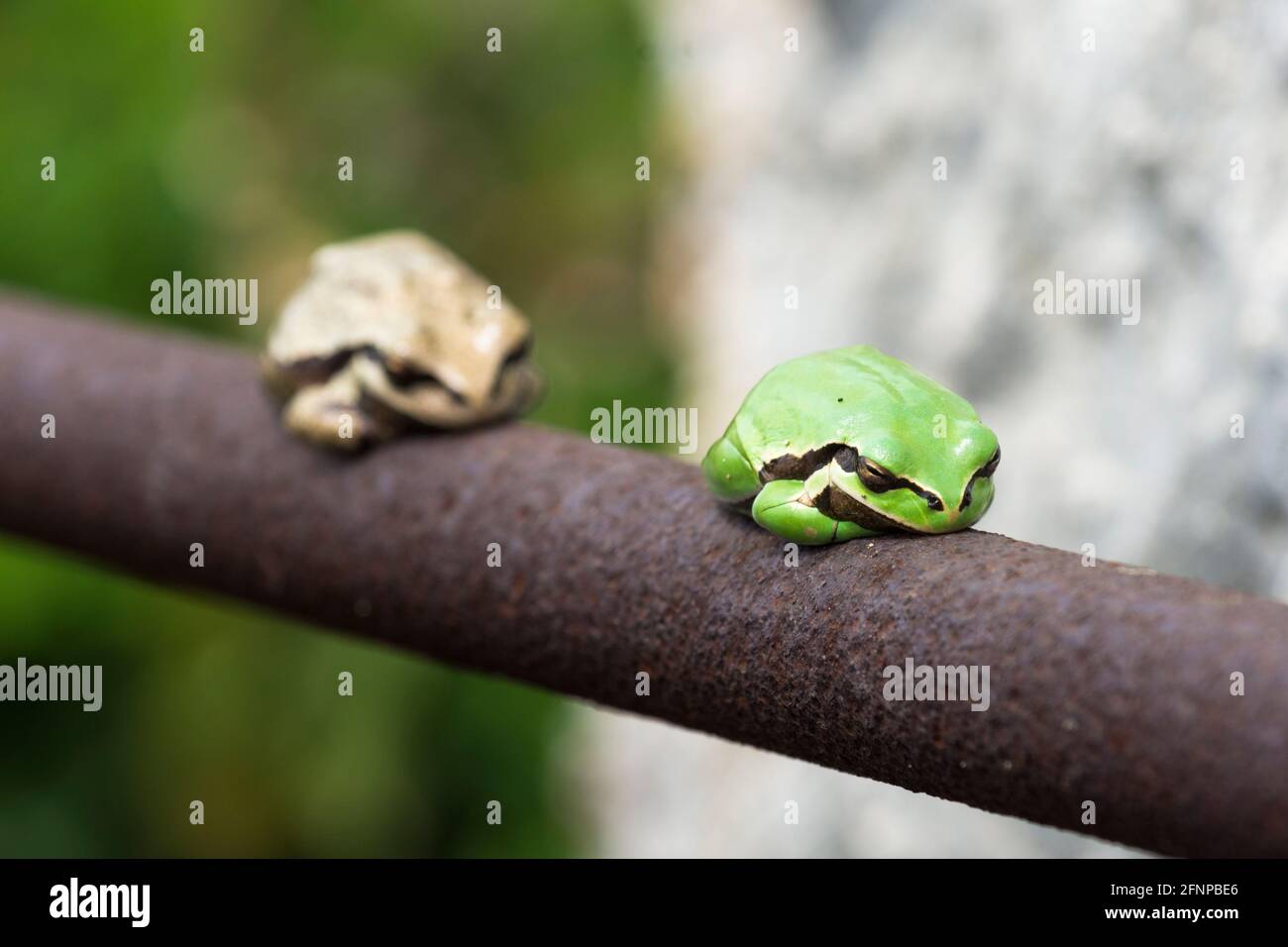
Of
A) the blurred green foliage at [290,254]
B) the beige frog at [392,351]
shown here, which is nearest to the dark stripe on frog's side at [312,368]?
the beige frog at [392,351]

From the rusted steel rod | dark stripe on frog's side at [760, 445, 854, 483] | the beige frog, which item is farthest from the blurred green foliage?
dark stripe on frog's side at [760, 445, 854, 483]

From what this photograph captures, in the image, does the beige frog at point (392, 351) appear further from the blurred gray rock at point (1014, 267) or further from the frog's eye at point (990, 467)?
the blurred gray rock at point (1014, 267)

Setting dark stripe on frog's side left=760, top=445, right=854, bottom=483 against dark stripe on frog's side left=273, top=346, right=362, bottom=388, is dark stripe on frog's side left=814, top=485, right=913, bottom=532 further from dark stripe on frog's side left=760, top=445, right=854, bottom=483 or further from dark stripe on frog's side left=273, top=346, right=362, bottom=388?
dark stripe on frog's side left=273, top=346, right=362, bottom=388

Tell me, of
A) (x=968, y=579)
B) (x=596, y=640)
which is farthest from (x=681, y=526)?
(x=968, y=579)

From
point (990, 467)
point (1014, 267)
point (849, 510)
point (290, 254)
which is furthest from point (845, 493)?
point (290, 254)
